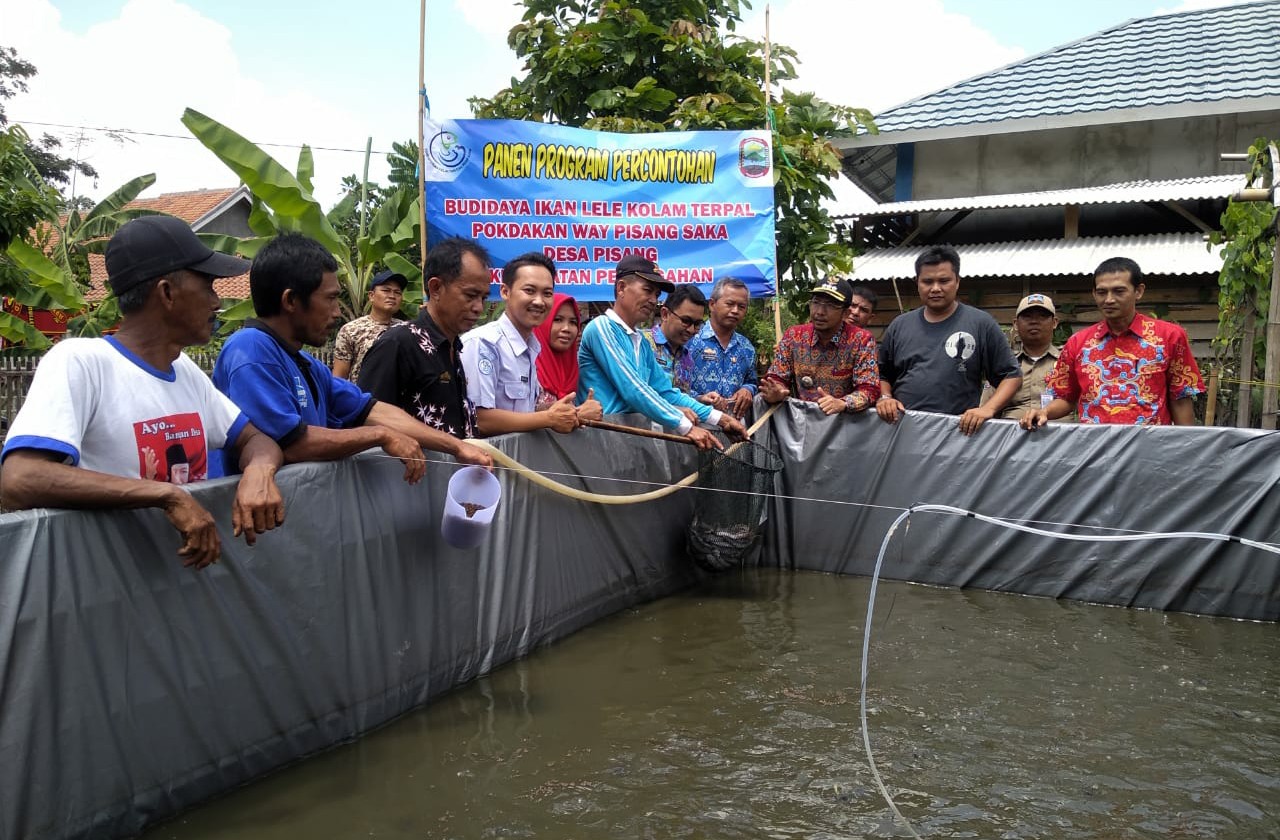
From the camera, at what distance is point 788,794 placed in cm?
341

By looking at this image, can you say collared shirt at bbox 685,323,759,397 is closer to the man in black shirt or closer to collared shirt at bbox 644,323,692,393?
collared shirt at bbox 644,323,692,393

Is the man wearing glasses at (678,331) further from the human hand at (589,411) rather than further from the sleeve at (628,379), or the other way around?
the human hand at (589,411)

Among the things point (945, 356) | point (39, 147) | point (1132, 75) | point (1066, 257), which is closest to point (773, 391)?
point (945, 356)

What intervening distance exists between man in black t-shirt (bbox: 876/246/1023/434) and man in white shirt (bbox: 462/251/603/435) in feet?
8.83

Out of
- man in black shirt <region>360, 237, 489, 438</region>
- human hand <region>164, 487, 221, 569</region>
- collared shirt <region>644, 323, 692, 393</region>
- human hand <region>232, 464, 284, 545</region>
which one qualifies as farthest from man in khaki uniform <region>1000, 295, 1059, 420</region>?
human hand <region>164, 487, 221, 569</region>

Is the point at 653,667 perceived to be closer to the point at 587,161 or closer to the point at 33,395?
the point at 33,395

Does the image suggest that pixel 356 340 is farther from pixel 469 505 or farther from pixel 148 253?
pixel 148 253

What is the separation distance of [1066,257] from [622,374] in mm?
8139

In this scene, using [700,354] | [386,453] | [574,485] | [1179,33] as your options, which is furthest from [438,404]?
[1179,33]

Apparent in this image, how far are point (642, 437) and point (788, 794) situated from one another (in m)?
3.05

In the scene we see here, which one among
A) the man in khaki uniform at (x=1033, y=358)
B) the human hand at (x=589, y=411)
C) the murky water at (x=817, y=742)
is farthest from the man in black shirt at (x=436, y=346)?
the man in khaki uniform at (x=1033, y=358)

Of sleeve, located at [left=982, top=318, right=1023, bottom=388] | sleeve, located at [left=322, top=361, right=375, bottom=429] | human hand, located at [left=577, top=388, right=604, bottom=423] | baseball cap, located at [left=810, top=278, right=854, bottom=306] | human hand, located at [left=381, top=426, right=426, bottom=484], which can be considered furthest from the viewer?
baseball cap, located at [left=810, top=278, right=854, bottom=306]

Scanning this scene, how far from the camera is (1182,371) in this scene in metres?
5.91

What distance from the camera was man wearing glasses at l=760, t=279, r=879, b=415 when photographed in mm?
6695
